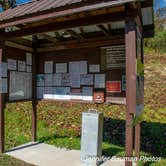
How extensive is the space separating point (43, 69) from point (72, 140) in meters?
1.96

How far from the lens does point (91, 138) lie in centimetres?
506

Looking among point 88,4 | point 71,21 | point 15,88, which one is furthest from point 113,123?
point 88,4

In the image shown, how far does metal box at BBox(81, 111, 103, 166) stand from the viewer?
197 inches

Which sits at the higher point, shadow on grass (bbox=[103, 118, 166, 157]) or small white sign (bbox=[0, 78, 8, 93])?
small white sign (bbox=[0, 78, 8, 93])

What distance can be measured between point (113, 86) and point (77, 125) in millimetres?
3076

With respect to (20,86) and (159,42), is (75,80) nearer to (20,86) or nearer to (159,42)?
(20,86)

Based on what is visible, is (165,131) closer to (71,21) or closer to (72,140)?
(72,140)

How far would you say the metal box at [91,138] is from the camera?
5.01m

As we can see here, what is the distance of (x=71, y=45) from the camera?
607 cm

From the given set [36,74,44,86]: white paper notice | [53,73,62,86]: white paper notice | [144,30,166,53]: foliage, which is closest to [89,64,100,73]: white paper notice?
[53,73,62,86]: white paper notice

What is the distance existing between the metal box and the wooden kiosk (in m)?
0.71

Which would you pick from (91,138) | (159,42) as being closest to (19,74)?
(91,138)

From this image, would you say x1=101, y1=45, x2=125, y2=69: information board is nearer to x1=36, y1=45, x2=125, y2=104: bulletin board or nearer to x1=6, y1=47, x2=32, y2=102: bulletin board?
x1=36, y1=45, x2=125, y2=104: bulletin board

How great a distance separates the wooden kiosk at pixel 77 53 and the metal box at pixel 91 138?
71 cm
